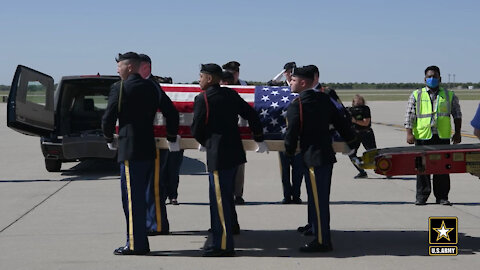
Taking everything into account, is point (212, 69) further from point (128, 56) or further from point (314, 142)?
Answer: point (314, 142)

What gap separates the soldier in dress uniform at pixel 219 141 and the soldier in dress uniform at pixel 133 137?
485 mm

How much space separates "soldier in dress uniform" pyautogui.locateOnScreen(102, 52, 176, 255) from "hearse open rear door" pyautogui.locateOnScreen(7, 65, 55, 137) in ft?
18.4

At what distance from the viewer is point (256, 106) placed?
830 centimetres

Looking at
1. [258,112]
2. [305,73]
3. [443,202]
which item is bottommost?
[443,202]

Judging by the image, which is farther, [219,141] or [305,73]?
[305,73]

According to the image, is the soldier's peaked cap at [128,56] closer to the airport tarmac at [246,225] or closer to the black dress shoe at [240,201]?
the airport tarmac at [246,225]

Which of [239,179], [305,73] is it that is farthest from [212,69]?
[239,179]

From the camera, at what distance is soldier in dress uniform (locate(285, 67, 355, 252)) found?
7469 mm

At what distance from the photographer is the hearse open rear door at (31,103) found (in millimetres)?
12625

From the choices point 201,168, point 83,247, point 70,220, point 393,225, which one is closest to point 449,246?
point 393,225

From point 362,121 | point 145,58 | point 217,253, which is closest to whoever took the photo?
point 217,253

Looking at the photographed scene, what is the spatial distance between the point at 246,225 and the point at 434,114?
3133 millimetres

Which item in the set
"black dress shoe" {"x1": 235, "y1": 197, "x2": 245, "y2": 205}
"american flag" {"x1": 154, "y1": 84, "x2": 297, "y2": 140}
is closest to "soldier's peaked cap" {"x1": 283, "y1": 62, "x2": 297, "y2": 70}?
"american flag" {"x1": 154, "y1": 84, "x2": 297, "y2": 140}

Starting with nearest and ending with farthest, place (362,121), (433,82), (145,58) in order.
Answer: (145,58) < (433,82) < (362,121)
